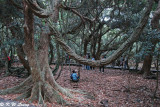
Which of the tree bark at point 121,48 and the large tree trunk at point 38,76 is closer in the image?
the tree bark at point 121,48

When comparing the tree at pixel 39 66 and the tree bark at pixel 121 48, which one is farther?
the tree at pixel 39 66

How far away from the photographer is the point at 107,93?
6.68 m

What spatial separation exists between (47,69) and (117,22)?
866 cm

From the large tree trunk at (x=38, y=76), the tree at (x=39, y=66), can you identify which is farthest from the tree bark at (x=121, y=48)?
the large tree trunk at (x=38, y=76)

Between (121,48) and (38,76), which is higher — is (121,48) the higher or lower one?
the higher one

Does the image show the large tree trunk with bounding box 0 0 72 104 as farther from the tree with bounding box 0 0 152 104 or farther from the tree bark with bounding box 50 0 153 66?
the tree bark with bounding box 50 0 153 66

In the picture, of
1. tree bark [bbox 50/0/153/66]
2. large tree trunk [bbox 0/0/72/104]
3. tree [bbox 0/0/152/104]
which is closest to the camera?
tree bark [bbox 50/0/153/66]

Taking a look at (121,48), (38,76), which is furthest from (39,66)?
(121,48)

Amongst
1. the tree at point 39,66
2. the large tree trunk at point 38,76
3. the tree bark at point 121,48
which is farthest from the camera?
the large tree trunk at point 38,76

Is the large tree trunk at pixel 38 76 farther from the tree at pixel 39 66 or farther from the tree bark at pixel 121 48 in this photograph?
the tree bark at pixel 121 48

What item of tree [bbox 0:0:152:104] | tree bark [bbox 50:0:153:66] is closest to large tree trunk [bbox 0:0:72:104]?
tree [bbox 0:0:152:104]

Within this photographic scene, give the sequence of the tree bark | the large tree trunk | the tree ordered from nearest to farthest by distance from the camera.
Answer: the tree bark < the tree < the large tree trunk

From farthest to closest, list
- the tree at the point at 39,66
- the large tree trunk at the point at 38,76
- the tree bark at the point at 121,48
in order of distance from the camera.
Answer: the large tree trunk at the point at 38,76
the tree at the point at 39,66
the tree bark at the point at 121,48

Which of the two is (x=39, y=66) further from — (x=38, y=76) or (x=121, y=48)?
(x=121, y=48)
